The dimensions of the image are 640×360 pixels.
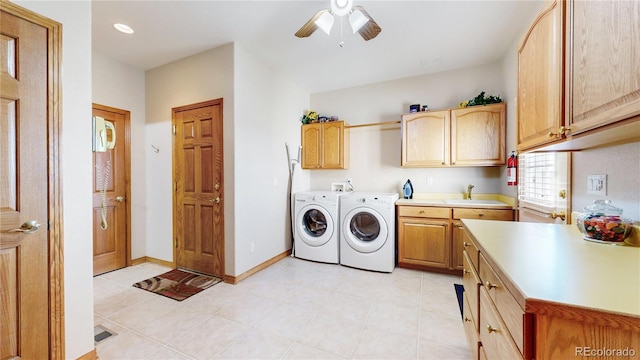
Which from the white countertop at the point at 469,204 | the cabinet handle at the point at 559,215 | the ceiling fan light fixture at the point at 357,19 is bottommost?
the white countertop at the point at 469,204

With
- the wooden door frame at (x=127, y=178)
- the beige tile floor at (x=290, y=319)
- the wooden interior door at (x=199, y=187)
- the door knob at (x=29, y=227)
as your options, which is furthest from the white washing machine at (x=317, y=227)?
the door knob at (x=29, y=227)

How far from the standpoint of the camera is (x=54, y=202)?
1.34 meters

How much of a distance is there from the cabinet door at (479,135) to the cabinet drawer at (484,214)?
0.59 metres

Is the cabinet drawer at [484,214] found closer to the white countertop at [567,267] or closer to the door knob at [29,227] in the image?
the white countertop at [567,267]

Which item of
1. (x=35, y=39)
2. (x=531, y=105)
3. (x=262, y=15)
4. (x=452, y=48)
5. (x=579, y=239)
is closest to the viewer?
(x=579, y=239)

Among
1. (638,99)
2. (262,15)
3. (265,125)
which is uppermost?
(262,15)

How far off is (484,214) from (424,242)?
2.35ft

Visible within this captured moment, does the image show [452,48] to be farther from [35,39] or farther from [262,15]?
[35,39]

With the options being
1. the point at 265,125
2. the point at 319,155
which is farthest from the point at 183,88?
the point at 319,155

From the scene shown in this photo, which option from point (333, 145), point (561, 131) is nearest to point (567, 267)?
point (561, 131)

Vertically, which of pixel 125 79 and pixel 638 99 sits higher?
pixel 125 79

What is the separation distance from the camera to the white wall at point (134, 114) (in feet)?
9.68

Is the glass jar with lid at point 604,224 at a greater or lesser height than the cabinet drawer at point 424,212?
greater

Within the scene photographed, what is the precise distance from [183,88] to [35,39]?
1.74 metres
